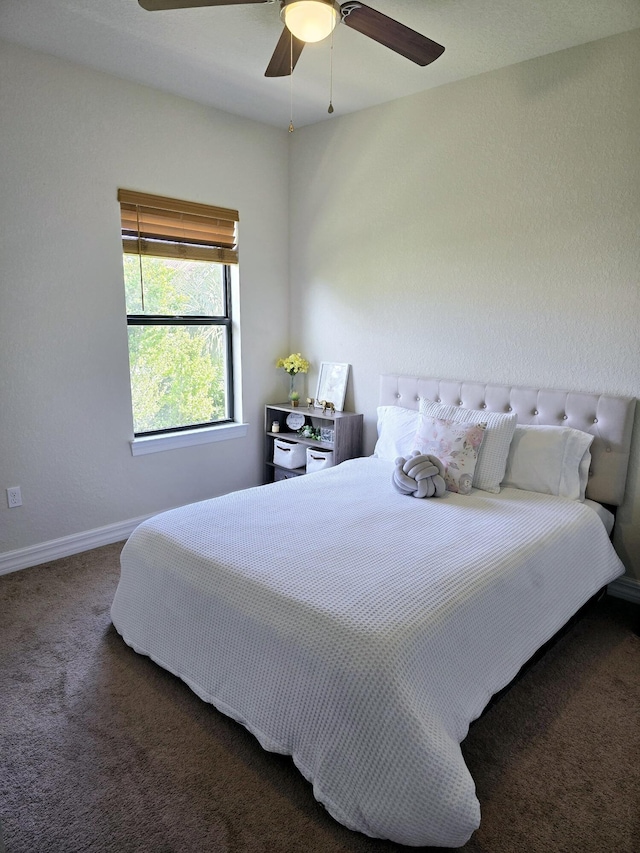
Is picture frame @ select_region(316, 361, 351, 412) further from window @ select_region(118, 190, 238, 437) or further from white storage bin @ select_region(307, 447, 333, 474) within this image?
window @ select_region(118, 190, 238, 437)

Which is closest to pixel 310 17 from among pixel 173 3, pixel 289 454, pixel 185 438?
pixel 173 3

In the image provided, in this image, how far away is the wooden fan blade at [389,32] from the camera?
199 centimetres

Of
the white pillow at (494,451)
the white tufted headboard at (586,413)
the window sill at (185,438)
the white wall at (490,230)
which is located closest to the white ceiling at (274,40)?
the white wall at (490,230)

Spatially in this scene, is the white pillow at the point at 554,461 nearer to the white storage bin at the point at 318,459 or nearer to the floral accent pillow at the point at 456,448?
the floral accent pillow at the point at 456,448

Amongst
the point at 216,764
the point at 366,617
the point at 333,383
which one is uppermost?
the point at 333,383

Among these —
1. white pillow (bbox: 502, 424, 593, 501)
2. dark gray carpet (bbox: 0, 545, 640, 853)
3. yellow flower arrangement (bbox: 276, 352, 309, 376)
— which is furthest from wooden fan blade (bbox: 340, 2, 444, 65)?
dark gray carpet (bbox: 0, 545, 640, 853)

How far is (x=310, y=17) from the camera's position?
1951mm

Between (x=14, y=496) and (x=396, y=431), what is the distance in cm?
220

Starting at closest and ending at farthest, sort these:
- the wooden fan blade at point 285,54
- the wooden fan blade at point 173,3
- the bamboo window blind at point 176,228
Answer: the wooden fan blade at point 173,3
the wooden fan blade at point 285,54
the bamboo window blind at point 176,228

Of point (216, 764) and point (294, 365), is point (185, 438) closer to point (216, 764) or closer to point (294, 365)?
point (294, 365)

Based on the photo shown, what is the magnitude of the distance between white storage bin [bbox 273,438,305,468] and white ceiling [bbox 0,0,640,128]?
2.28 m

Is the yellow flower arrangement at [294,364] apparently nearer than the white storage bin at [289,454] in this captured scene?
No

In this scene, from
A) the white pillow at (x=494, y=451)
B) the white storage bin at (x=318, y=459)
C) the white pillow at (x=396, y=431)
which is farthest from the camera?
the white storage bin at (x=318, y=459)

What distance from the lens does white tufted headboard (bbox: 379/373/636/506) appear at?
107 inches
